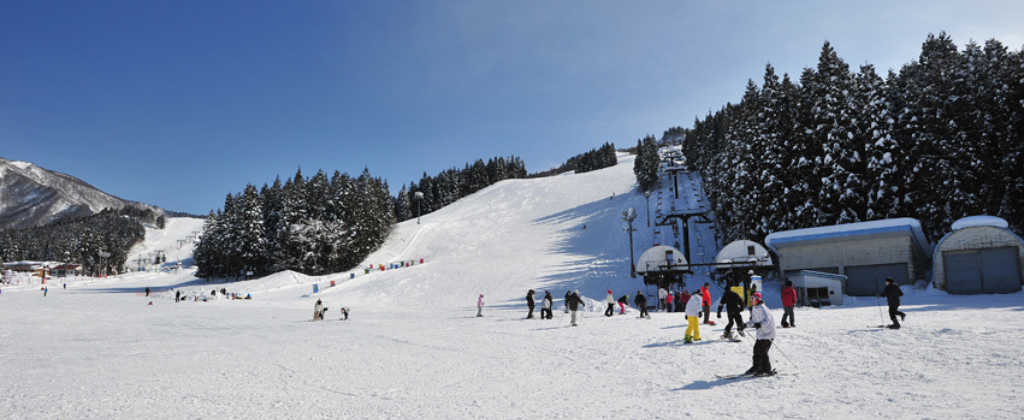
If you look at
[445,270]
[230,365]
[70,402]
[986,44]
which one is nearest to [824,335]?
[230,365]

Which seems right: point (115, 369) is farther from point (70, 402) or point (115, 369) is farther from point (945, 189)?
point (945, 189)

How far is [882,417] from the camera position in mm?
6441

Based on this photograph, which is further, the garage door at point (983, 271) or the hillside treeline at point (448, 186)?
the hillside treeline at point (448, 186)

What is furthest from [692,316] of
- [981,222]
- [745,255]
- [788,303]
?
[981,222]

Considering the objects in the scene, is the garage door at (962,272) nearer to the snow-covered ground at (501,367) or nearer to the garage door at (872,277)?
the snow-covered ground at (501,367)

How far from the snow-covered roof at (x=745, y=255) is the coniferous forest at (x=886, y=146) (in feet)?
15.9

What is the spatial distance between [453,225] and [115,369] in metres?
61.6

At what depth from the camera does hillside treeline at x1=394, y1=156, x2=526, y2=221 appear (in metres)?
114

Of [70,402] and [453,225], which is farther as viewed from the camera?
[453,225]

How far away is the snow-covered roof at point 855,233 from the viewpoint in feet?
94.0

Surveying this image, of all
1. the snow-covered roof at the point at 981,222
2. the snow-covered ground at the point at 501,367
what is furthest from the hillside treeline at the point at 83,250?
the snow-covered roof at the point at 981,222

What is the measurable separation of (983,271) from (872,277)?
18.0ft

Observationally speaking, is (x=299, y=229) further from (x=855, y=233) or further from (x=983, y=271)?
(x=983, y=271)

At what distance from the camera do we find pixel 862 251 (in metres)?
30.1
